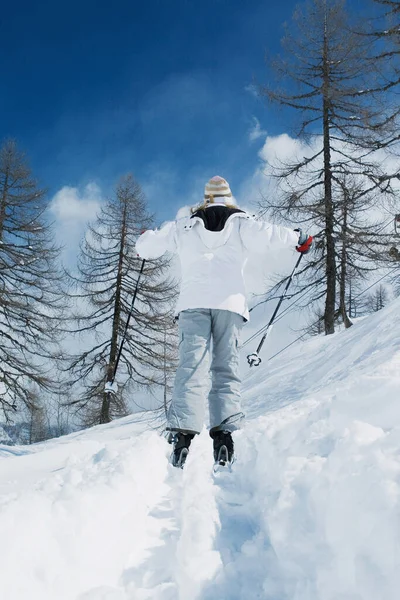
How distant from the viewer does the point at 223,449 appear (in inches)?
121

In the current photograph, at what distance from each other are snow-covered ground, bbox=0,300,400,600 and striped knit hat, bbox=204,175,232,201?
1901 millimetres

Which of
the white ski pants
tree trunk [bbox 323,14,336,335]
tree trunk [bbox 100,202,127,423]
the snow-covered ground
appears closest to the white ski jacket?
the white ski pants

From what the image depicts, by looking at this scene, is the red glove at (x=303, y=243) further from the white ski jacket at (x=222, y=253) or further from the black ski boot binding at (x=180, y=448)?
the black ski boot binding at (x=180, y=448)

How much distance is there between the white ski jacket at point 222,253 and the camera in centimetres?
338

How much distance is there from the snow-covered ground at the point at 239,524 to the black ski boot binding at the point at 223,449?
0.68 feet

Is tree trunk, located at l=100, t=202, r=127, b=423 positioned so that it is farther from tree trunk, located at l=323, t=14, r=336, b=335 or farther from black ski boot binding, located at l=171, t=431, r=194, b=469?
black ski boot binding, located at l=171, t=431, r=194, b=469

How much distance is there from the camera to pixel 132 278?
16.0 metres

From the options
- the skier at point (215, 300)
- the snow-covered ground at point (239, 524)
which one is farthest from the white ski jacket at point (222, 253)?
the snow-covered ground at point (239, 524)

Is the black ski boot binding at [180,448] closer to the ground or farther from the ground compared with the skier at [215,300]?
closer to the ground

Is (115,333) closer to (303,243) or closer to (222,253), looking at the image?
(222,253)

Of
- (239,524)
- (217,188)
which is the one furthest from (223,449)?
(217,188)

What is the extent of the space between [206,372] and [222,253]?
960 millimetres

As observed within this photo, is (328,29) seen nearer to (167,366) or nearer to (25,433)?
(167,366)

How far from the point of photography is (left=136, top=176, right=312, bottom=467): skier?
3.23 meters
